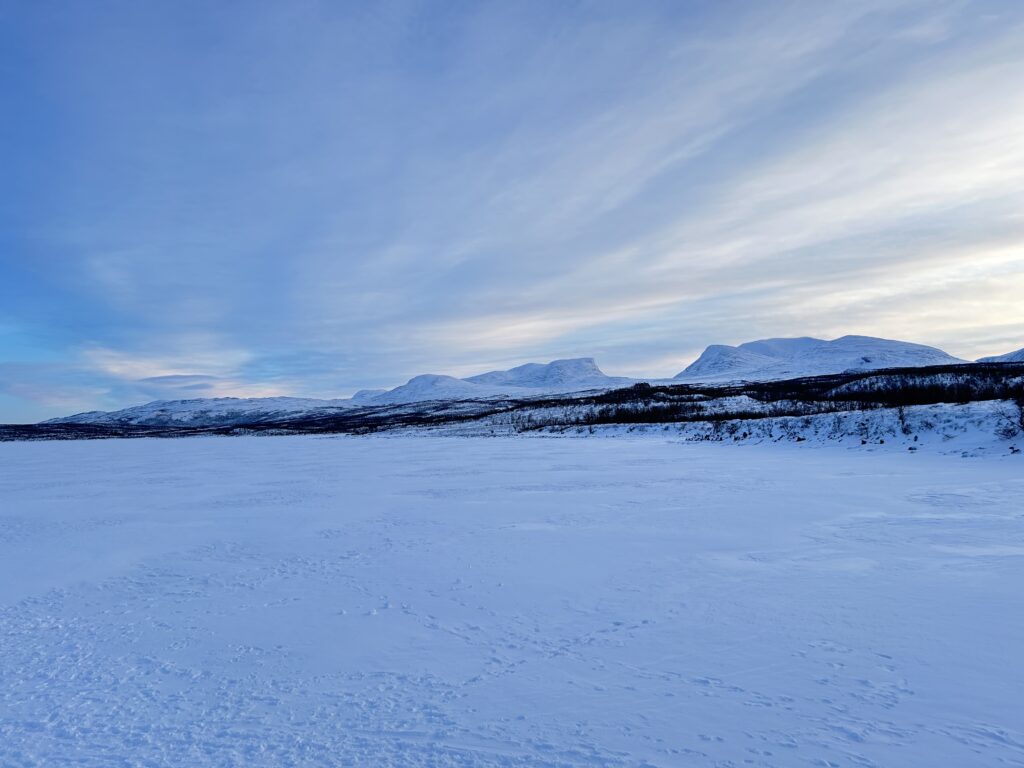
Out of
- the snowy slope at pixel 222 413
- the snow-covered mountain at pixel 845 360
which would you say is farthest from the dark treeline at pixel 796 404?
the snowy slope at pixel 222 413

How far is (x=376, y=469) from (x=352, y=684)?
562 inches

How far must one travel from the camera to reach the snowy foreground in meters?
3.21

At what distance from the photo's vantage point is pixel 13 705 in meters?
3.69

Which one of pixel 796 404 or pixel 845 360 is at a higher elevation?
pixel 845 360

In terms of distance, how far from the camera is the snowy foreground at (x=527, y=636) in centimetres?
321

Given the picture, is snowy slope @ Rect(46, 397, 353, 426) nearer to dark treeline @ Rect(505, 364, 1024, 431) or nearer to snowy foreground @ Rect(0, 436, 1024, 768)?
dark treeline @ Rect(505, 364, 1024, 431)

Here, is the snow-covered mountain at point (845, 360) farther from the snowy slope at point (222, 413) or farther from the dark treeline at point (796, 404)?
the snowy slope at point (222, 413)

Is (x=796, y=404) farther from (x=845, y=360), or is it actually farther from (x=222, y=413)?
(x=222, y=413)

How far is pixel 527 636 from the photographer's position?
461 cm

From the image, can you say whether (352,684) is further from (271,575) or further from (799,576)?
(799,576)

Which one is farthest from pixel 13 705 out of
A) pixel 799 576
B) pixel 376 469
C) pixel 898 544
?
pixel 376 469

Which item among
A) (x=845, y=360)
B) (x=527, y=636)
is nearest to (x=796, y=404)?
(x=527, y=636)

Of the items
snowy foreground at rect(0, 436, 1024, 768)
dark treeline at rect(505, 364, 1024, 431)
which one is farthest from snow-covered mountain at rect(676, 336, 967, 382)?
snowy foreground at rect(0, 436, 1024, 768)

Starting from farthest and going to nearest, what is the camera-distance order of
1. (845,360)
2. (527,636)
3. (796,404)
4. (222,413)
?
(222,413) → (845,360) → (796,404) → (527,636)
